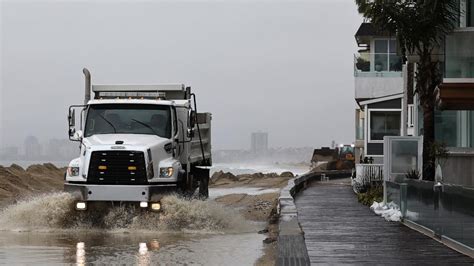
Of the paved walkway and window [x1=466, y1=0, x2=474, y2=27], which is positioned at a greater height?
window [x1=466, y1=0, x2=474, y2=27]

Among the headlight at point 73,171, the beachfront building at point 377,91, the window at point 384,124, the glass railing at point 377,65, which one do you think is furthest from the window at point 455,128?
the glass railing at point 377,65

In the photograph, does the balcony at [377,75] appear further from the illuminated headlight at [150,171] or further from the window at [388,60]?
the illuminated headlight at [150,171]

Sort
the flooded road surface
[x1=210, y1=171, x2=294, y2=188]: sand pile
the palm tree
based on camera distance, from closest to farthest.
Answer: the flooded road surface
the palm tree
[x1=210, y1=171, x2=294, y2=188]: sand pile

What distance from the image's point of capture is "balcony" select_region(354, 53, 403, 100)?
1821 inches

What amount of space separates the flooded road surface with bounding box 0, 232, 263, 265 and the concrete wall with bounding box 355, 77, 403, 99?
2907cm

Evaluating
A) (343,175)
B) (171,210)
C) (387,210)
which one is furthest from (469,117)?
(343,175)

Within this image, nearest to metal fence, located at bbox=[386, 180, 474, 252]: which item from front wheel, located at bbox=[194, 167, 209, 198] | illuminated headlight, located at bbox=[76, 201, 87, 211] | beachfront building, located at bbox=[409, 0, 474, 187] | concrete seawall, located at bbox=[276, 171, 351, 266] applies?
concrete seawall, located at bbox=[276, 171, 351, 266]

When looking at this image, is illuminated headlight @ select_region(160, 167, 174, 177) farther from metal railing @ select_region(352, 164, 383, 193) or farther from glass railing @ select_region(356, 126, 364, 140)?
glass railing @ select_region(356, 126, 364, 140)

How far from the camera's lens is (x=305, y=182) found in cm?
3759

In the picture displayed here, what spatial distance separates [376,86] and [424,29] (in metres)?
24.3

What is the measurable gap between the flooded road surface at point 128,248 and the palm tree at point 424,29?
727 cm

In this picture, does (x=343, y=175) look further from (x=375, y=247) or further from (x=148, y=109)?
(x=375, y=247)

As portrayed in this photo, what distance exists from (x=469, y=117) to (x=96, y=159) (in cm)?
1072

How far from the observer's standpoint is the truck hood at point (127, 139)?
62.4 feet
